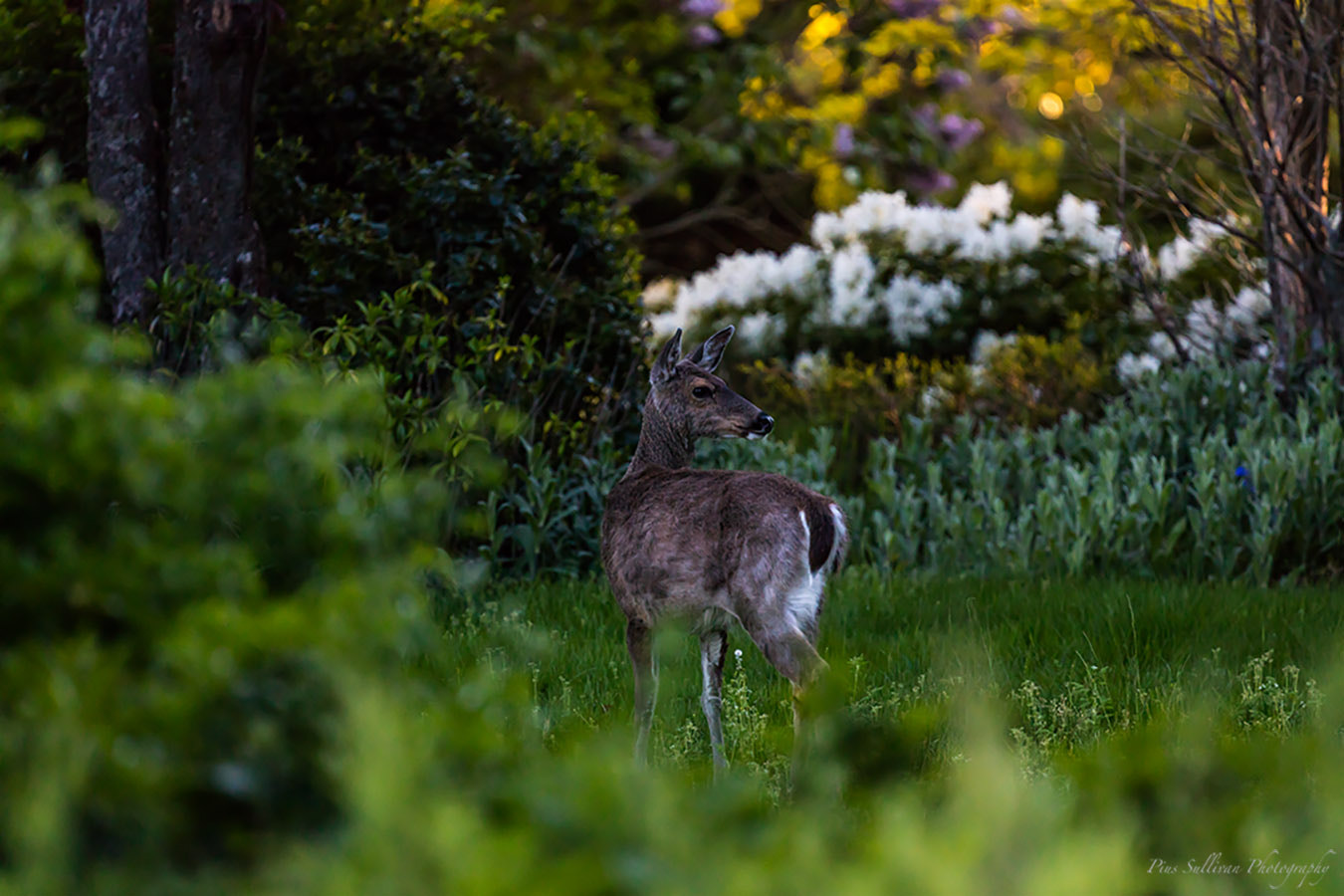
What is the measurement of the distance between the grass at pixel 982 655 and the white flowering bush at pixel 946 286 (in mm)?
5008

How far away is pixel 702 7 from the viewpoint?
1323cm

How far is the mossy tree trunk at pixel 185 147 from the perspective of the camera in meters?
6.38

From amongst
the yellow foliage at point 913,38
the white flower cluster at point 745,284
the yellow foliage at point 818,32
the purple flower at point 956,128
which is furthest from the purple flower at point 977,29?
the white flower cluster at point 745,284

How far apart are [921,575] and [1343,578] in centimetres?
205

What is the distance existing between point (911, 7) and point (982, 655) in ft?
34.4

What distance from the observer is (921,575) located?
6.96 metres

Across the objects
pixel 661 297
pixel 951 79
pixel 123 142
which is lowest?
pixel 661 297

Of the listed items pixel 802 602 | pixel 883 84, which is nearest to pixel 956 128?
pixel 883 84

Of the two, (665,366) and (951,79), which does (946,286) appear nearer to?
(951,79)

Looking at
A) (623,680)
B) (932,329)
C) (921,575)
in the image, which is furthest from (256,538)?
(932,329)

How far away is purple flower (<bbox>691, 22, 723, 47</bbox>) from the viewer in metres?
13.2

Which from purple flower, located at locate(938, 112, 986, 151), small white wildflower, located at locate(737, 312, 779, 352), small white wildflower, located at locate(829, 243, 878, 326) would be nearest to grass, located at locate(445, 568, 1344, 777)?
small white wildflower, located at locate(829, 243, 878, 326)

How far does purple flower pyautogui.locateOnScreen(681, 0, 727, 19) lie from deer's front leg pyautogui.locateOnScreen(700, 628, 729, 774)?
9795mm

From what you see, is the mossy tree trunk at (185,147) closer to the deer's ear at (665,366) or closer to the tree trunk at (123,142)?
the tree trunk at (123,142)
